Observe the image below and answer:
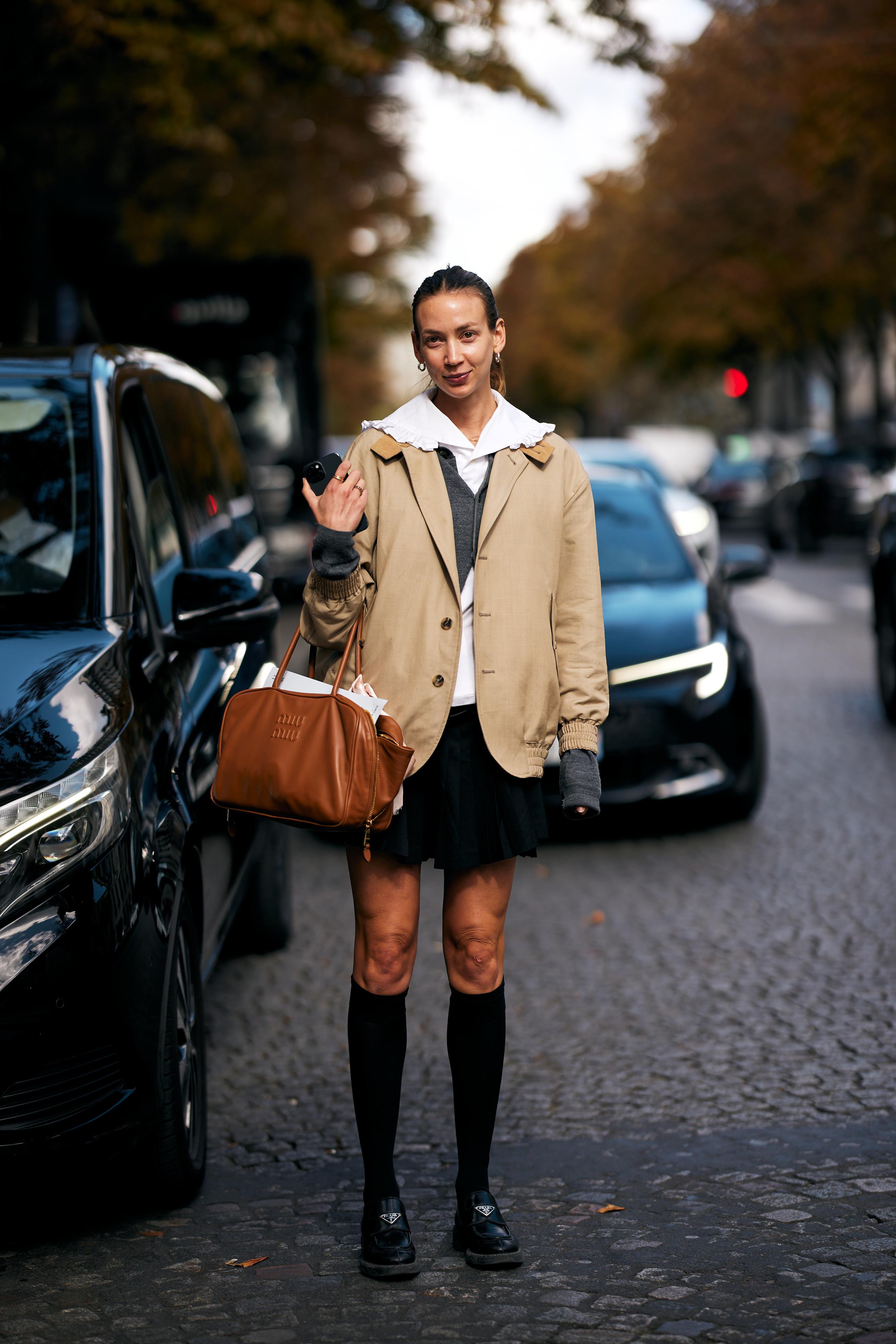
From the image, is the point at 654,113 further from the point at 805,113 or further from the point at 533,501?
the point at 533,501

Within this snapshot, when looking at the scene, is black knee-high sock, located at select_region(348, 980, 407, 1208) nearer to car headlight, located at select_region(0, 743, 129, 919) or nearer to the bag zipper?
the bag zipper

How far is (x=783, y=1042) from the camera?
16.2 feet

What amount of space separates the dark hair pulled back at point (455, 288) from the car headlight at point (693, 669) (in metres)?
3.94

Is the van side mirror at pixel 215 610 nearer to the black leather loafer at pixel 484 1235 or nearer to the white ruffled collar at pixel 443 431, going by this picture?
the white ruffled collar at pixel 443 431

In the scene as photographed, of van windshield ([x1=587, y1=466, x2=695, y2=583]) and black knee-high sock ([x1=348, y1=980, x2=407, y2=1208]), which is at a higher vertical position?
van windshield ([x1=587, y1=466, x2=695, y2=583])

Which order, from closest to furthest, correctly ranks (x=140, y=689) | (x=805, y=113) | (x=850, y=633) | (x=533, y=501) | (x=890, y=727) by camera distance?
1. (x=533, y=501)
2. (x=140, y=689)
3. (x=890, y=727)
4. (x=850, y=633)
5. (x=805, y=113)

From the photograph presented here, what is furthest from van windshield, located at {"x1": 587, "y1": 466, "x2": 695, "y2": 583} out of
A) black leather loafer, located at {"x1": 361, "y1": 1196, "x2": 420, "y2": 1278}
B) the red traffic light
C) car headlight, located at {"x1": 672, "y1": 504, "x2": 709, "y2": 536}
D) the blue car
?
the red traffic light

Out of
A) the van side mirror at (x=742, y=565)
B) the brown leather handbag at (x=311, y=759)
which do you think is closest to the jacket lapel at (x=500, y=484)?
the brown leather handbag at (x=311, y=759)

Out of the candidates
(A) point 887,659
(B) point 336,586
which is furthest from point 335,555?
(A) point 887,659

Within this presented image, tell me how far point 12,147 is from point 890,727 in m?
10.4

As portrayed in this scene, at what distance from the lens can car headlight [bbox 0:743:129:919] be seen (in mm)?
3303

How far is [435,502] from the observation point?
11.2ft

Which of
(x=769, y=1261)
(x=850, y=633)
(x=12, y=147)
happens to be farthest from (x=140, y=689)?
(x=12, y=147)

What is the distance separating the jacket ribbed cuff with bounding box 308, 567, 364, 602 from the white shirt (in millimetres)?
217
